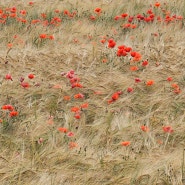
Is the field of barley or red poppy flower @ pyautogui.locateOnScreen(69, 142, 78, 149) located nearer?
the field of barley

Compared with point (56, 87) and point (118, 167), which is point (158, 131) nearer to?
point (118, 167)

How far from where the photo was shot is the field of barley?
9.39 feet

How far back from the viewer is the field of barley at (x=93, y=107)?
9.39 feet

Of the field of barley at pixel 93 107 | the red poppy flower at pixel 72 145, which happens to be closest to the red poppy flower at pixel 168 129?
the field of barley at pixel 93 107

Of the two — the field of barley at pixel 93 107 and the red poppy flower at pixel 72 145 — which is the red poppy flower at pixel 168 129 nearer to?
the field of barley at pixel 93 107

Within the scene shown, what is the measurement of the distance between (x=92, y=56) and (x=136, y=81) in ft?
3.36

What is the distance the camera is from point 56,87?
4.02 m

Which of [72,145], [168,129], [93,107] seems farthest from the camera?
[93,107]

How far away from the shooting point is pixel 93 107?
12.4 feet

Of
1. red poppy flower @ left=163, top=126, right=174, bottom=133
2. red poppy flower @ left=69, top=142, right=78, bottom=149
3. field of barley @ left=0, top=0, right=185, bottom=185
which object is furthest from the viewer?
red poppy flower @ left=163, top=126, right=174, bottom=133

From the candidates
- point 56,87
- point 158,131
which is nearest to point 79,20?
point 56,87

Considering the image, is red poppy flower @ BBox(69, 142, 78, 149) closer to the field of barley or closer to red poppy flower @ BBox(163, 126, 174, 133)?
the field of barley

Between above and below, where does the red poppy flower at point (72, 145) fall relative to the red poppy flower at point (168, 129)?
below

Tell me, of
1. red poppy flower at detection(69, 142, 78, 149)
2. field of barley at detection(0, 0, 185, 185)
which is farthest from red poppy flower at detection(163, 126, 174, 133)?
red poppy flower at detection(69, 142, 78, 149)
